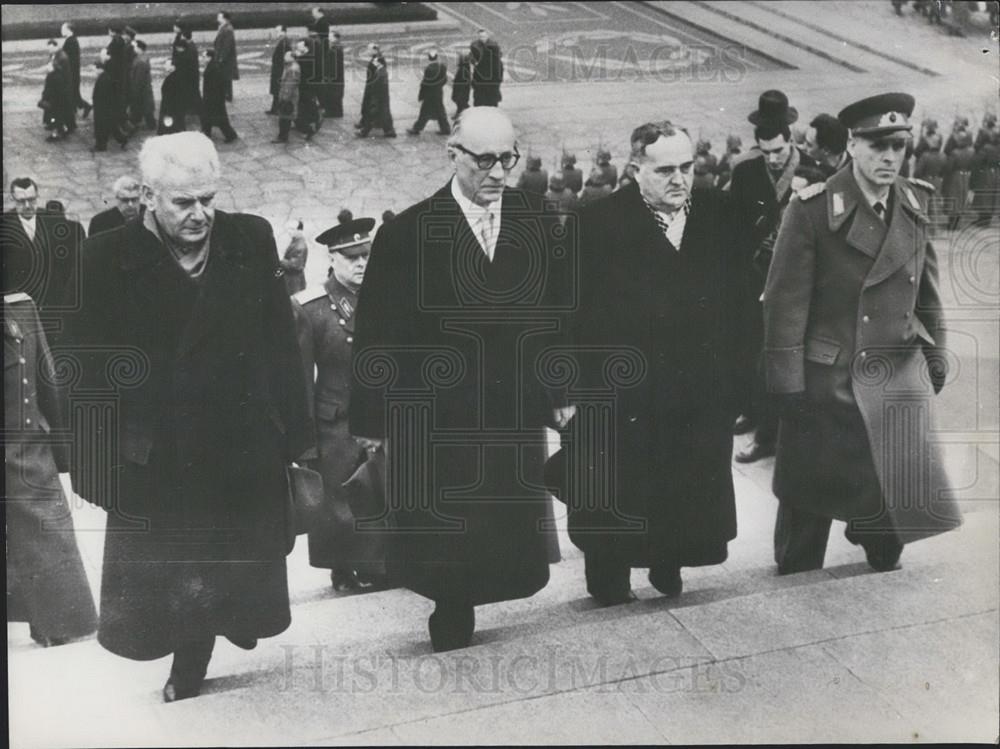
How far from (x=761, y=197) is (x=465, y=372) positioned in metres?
1.85

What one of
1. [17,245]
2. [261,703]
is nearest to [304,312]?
[17,245]

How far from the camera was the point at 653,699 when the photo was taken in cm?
752

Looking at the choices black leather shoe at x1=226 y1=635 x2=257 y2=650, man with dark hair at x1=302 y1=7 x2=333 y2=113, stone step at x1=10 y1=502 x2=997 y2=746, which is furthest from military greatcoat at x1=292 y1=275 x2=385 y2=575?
man with dark hair at x1=302 y1=7 x2=333 y2=113

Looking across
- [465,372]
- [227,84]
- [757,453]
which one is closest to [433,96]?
[227,84]

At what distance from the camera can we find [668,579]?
7926 millimetres

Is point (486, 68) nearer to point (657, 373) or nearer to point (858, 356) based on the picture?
point (657, 373)

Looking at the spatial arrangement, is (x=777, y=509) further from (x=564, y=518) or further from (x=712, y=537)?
(x=564, y=518)

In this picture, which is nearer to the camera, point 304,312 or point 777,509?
point 304,312

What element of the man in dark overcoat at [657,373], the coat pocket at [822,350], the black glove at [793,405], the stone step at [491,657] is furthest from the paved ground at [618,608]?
the coat pocket at [822,350]

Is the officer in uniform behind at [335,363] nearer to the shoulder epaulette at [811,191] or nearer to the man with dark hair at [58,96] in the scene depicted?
the man with dark hair at [58,96]

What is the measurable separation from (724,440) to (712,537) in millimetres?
521

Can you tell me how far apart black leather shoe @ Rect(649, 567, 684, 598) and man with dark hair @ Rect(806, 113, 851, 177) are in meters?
2.23

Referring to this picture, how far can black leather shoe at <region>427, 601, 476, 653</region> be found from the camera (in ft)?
25.0

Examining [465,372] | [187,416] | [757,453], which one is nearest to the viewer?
[187,416]
